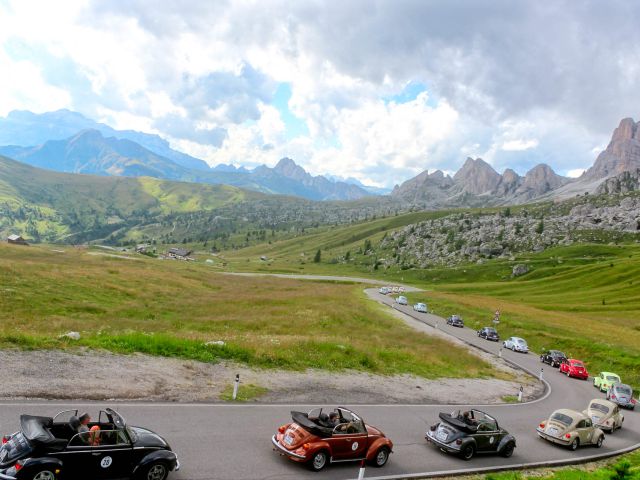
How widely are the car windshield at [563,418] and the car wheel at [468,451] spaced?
25.0 ft

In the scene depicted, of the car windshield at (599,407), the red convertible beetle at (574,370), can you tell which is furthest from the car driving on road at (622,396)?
the red convertible beetle at (574,370)

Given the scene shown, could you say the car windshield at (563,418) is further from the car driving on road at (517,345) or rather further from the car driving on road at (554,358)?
the car driving on road at (517,345)

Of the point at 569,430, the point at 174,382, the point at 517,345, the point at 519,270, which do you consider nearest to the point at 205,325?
the point at 174,382

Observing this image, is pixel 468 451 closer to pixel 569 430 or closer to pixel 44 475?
pixel 569 430

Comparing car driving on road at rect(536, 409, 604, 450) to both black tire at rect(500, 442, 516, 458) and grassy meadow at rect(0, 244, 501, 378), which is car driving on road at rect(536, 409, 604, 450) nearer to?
black tire at rect(500, 442, 516, 458)

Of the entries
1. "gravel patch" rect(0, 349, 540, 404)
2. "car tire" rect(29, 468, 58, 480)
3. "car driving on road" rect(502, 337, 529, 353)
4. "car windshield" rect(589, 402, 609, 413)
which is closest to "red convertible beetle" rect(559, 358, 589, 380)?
"car driving on road" rect(502, 337, 529, 353)

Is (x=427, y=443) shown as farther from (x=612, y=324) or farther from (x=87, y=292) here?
(x=612, y=324)

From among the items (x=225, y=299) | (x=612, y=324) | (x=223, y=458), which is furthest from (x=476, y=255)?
(x=223, y=458)

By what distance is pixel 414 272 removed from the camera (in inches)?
6491

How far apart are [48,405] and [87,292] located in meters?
35.9

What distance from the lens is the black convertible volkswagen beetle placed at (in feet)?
37.0

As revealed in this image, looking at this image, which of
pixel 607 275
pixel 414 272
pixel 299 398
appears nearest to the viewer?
pixel 299 398

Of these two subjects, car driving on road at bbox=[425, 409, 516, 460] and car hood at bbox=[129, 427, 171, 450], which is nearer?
car hood at bbox=[129, 427, 171, 450]

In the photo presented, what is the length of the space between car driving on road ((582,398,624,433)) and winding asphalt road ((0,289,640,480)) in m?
0.71
